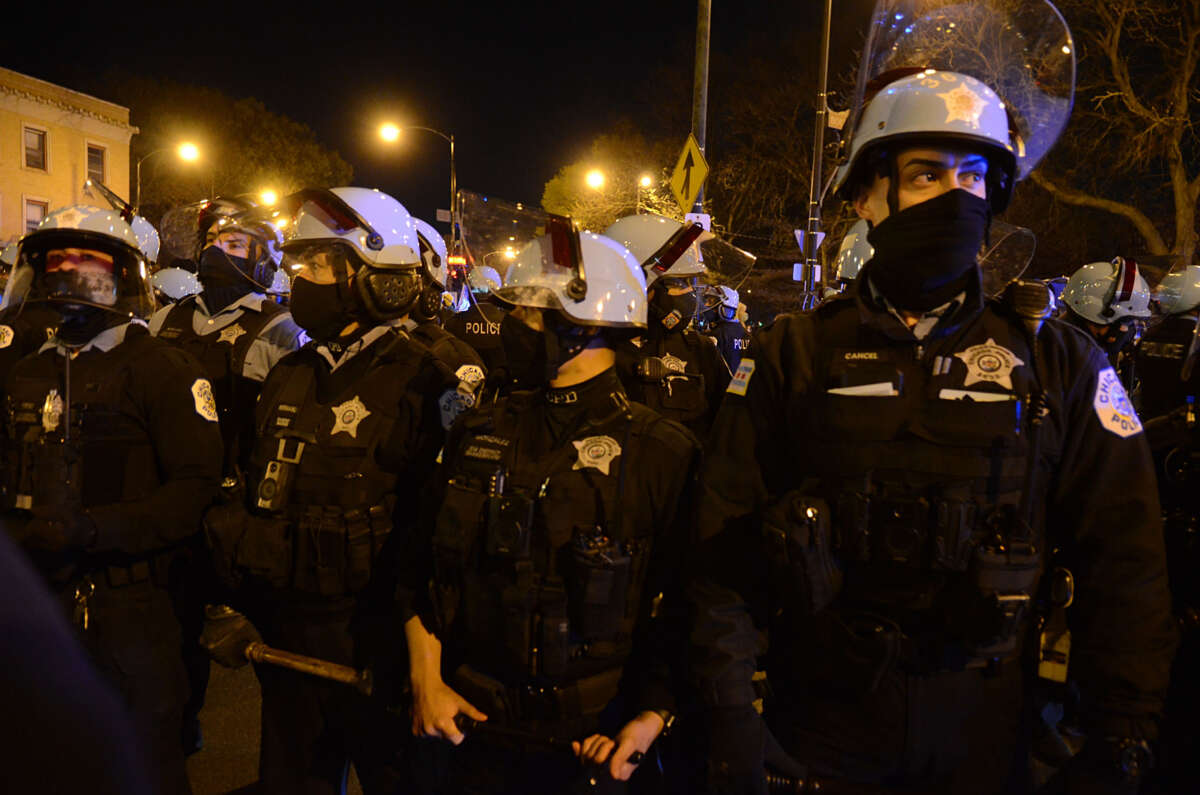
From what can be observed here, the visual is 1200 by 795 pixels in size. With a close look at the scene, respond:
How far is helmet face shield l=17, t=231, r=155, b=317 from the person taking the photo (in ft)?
11.8

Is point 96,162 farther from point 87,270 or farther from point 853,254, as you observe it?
point 853,254

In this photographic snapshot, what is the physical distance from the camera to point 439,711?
2.63 metres

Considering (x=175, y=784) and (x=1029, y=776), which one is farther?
(x=175, y=784)

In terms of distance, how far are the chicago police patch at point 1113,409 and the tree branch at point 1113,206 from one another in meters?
19.6

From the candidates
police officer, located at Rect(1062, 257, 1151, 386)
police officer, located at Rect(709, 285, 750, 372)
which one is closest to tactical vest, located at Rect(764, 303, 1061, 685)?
police officer, located at Rect(709, 285, 750, 372)

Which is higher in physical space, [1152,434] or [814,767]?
[1152,434]

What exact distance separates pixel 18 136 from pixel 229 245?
Result: 42.3m

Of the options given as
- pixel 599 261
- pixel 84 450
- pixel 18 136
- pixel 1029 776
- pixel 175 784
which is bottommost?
pixel 175 784

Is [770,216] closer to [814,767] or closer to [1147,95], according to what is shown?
→ [1147,95]

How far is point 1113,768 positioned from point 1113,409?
91 centimetres

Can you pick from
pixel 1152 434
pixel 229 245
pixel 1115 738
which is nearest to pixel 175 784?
pixel 1115 738

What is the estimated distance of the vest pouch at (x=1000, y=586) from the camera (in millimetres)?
1975

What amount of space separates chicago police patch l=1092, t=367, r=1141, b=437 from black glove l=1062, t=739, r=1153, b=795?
783 mm

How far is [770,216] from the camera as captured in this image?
3241 centimetres
